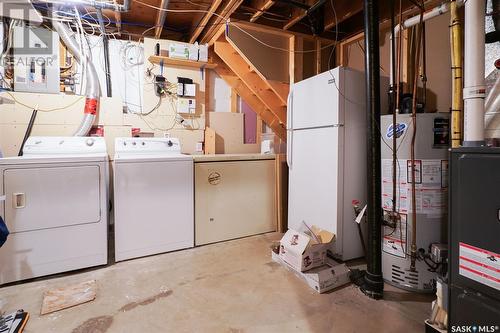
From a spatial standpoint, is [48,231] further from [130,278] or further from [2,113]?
[2,113]

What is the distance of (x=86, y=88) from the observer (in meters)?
2.91

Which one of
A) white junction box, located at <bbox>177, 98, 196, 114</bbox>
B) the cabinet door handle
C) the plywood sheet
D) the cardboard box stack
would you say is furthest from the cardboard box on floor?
white junction box, located at <bbox>177, 98, 196, 114</bbox>

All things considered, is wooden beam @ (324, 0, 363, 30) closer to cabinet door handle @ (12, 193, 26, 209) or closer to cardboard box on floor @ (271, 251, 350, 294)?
cardboard box on floor @ (271, 251, 350, 294)

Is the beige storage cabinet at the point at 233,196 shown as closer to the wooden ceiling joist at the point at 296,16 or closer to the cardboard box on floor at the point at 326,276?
the cardboard box on floor at the point at 326,276

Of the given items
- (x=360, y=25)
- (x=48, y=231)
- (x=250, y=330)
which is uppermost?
(x=360, y=25)

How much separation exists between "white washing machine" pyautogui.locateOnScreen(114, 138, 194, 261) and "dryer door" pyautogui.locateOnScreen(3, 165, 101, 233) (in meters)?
0.21

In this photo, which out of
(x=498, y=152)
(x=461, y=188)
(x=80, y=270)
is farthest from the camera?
(x=80, y=270)

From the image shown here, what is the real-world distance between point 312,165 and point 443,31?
1614 millimetres

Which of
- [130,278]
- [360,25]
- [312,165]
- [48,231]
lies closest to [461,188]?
[312,165]

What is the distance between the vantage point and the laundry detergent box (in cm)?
206

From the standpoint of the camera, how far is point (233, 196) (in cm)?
294

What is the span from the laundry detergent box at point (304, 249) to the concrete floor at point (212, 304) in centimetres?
14

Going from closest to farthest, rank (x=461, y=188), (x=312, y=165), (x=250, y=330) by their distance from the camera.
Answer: (x=461, y=188) → (x=250, y=330) → (x=312, y=165)

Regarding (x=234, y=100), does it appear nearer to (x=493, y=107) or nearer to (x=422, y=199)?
(x=422, y=199)
